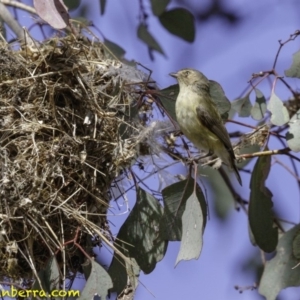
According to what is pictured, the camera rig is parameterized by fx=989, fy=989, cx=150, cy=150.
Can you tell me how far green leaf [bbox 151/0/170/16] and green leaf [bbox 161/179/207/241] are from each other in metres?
1.98

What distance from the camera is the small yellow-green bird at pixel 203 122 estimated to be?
18.1 ft

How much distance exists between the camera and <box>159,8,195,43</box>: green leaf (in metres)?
6.77

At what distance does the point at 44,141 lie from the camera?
16.2 feet

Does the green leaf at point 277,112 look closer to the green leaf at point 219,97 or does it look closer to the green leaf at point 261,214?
the green leaf at point 219,97

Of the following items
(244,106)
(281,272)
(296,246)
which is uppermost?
(244,106)

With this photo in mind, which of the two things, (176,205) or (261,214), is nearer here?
(176,205)

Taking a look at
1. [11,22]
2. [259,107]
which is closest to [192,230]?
[259,107]

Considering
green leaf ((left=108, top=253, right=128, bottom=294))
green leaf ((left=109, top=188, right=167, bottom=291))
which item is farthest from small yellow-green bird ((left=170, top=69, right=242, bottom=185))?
green leaf ((left=108, top=253, right=128, bottom=294))

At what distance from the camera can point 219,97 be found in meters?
5.54

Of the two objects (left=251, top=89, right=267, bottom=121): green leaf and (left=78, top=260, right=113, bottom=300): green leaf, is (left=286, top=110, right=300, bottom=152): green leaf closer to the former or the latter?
(left=251, top=89, right=267, bottom=121): green leaf

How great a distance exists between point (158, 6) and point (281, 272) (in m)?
2.14

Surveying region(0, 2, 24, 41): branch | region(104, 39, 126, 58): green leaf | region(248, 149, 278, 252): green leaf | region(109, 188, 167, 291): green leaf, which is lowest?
region(109, 188, 167, 291): green leaf

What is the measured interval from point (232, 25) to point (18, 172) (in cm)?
430

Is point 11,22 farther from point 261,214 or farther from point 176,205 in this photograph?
point 261,214
